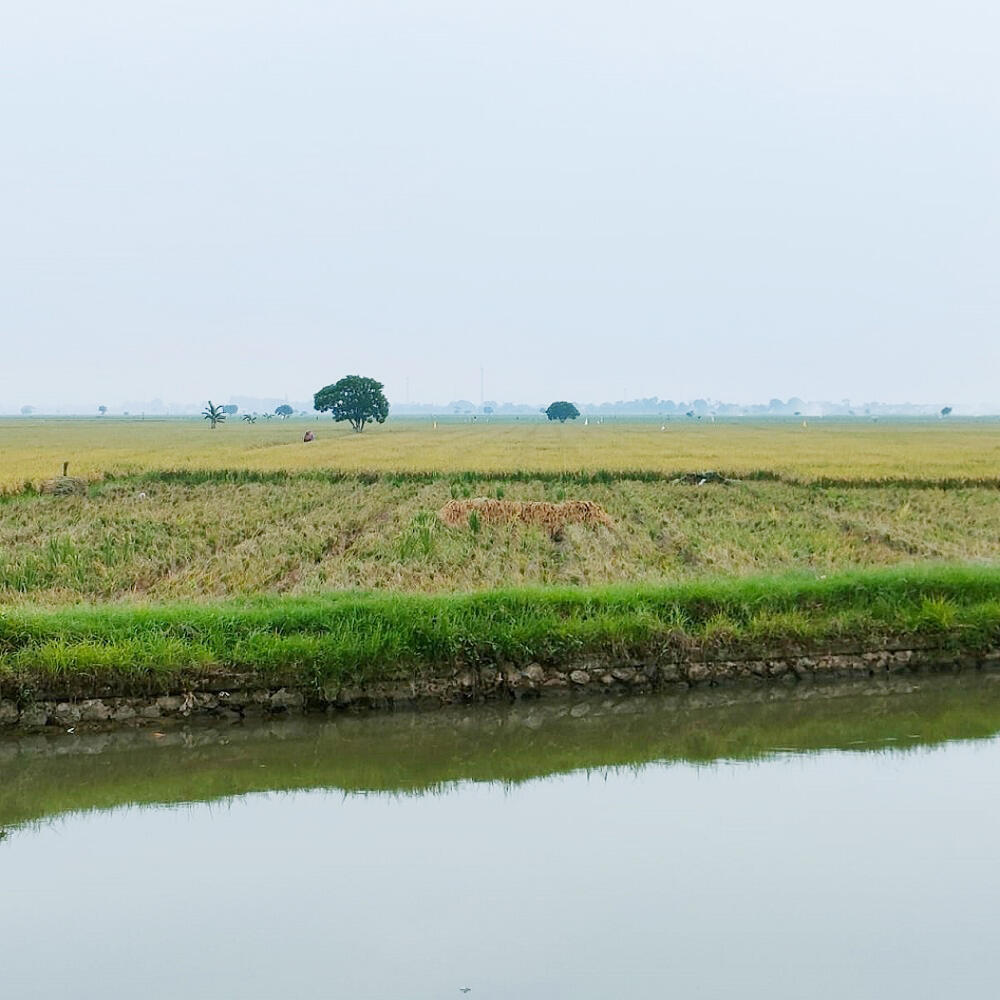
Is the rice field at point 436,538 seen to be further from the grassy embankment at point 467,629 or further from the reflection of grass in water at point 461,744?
the reflection of grass in water at point 461,744

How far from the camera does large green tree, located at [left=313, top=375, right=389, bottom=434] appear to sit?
189ft

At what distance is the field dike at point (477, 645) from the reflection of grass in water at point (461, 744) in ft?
0.92

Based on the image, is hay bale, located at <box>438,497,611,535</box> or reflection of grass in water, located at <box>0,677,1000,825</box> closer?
reflection of grass in water, located at <box>0,677,1000,825</box>

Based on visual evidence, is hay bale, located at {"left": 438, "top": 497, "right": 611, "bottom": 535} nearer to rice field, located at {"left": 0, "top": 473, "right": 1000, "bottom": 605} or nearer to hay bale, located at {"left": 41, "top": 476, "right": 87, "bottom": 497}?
rice field, located at {"left": 0, "top": 473, "right": 1000, "bottom": 605}

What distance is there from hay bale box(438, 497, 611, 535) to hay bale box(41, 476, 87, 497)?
743cm

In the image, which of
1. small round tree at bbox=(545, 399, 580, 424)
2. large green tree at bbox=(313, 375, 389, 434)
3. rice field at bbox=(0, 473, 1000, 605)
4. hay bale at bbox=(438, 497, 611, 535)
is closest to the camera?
rice field at bbox=(0, 473, 1000, 605)

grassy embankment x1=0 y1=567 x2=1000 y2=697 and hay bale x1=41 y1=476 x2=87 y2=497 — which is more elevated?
hay bale x1=41 y1=476 x2=87 y2=497

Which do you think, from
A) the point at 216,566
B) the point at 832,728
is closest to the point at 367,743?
the point at 832,728

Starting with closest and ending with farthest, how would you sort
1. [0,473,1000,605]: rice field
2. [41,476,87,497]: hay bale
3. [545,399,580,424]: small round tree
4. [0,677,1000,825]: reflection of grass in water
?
[0,677,1000,825]: reflection of grass in water
[0,473,1000,605]: rice field
[41,476,87,497]: hay bale
[545,399,580,424]: small round tree

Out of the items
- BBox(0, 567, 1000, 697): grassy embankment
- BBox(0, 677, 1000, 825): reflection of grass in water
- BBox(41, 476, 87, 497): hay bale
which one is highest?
BBox(41, 476, 87, 497): hay bale

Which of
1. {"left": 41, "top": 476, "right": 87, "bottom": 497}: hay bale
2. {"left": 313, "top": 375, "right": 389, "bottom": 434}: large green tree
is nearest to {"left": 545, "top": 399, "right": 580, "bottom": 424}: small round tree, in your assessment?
{"left": 313, "top": 375, "right": 389, "bottom": 434}: large green tree

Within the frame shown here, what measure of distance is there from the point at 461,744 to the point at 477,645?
1168 mm

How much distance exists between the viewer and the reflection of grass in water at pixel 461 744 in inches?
269

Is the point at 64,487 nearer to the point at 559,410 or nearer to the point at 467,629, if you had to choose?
the point at 467,629
